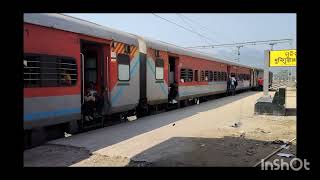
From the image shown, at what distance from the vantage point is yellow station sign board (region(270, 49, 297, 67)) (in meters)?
19.3

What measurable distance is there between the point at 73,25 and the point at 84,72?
2463mm

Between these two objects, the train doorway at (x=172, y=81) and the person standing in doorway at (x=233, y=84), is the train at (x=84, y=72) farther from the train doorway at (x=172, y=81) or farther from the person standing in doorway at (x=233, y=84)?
the person standing in doorway at (x=233, y=84)

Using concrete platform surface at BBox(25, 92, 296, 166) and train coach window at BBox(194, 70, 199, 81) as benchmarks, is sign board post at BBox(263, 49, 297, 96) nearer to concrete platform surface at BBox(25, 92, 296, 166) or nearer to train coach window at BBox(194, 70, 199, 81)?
train coach window at BBox(194, 70, 199, 81)

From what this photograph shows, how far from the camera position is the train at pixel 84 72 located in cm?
845

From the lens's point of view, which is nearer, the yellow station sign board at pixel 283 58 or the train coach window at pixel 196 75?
the yellow station sign board at pixel 283 58

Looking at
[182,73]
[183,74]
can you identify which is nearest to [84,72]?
[182,73]

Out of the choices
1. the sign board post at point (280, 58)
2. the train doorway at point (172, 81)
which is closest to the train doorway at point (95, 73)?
the train doorway at point (172, 81)

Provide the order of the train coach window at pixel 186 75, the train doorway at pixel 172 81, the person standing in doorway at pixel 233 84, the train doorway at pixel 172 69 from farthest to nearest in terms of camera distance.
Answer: the person standing in doorway at pixel 233 84
the train coach window at pixel 186 75
the train doorway at pixel 172 69
the train doorway at pixel 172 81

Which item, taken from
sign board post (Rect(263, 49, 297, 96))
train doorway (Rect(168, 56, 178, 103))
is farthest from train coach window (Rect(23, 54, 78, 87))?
sign board post (Rect(263, 49, 297, 96))

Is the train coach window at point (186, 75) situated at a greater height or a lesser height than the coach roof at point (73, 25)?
lesser

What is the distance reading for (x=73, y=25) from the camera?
9.94m

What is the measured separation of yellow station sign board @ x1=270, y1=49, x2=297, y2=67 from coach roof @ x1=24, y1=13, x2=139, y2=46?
→ 990 cm

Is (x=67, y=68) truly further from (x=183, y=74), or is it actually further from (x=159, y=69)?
(x=183, y=74)
